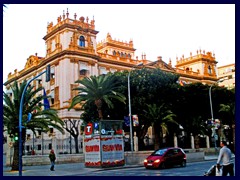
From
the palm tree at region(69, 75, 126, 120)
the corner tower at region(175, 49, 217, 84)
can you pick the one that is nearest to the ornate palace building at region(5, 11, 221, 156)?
the palm tree at region(69, 75, 126, 120)

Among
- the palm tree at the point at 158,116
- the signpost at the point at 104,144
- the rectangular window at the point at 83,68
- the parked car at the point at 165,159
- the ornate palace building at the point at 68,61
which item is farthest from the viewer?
the rectangular window at the point at 83,68

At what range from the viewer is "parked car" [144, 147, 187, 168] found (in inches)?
910

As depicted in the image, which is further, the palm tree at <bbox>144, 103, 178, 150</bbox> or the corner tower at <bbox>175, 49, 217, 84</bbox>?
the corner tower at <bbox>175, 49, 217, 84</bbox>

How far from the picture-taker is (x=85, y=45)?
174 feet

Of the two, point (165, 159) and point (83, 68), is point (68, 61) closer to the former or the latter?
point (83, 68)

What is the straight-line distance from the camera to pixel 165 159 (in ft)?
76.5

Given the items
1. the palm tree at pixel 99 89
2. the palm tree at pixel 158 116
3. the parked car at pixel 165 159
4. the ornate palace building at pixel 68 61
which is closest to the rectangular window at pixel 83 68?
the ornate palace building at pixel 68 61

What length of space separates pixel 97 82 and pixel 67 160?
26.7 feet

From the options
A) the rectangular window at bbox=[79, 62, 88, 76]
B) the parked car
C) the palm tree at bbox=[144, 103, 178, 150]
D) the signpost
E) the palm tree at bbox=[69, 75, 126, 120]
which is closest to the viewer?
the parked car

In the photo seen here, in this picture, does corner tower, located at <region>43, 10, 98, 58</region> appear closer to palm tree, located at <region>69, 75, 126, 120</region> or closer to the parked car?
palm tree, located at <region>69, 75, 126, 120</region>

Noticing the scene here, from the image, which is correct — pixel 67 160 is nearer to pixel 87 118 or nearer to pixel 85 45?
pixel 87 118

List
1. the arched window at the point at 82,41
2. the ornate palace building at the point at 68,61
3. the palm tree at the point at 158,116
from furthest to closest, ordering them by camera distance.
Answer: the arched window at the point at 82,41 → the ornate palace building at the point at 68,61 → the palm tree at the point at 158,116

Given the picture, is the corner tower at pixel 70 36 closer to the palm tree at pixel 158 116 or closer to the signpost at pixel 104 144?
the palm tree at pixel 158 116

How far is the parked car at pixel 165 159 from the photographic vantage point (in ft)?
75.8
